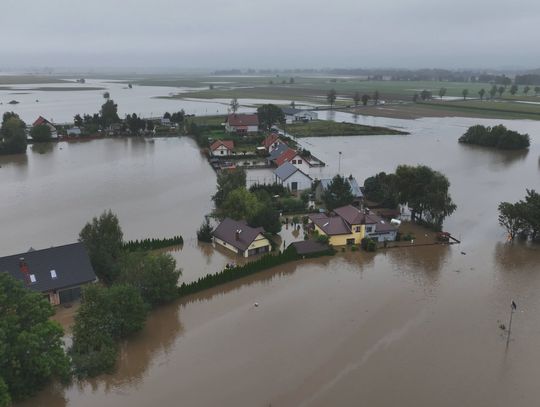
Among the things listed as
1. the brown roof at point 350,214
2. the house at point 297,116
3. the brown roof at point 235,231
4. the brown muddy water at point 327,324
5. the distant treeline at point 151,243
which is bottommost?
the brown muddy water at point 327,324

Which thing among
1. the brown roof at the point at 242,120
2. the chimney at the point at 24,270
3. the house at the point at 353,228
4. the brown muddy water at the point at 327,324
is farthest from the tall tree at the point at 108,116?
the chimney at the point at 24,270

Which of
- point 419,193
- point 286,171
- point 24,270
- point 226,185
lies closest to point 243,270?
point 24,270

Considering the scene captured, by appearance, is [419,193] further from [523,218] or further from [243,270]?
[243,270]

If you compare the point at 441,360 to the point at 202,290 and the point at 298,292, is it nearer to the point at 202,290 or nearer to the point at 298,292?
the point at 298,292

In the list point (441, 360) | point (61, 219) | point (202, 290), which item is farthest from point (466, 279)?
point (61, 219)

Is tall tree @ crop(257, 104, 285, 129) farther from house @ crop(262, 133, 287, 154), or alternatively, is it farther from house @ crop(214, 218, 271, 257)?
house @ crop(214, 218, 271, 257)

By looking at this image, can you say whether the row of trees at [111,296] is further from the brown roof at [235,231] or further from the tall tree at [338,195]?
the tall tree at [338,195]
